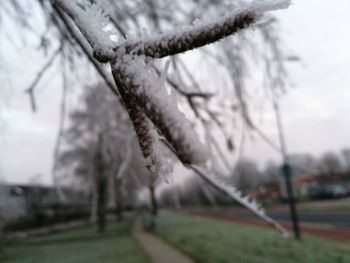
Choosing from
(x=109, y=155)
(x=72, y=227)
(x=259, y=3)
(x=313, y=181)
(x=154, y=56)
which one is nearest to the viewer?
(x=259, y=3)

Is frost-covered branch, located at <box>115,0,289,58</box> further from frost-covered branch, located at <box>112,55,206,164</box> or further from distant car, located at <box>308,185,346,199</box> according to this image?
distant car, located at <box>308,185,346,199</box>

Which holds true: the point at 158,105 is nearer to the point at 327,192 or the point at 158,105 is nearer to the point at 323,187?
the point at 327,192

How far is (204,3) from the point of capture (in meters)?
5.30

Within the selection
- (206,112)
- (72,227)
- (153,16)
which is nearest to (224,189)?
(206,112)

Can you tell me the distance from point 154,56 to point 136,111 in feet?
0.61

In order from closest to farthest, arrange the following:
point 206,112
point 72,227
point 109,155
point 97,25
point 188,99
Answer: point 97,25 < point 188,99 < point 206,112 < point 109,155 < point 72,227

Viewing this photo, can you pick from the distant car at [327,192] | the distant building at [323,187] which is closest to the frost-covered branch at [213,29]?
the distant building at [323,187]

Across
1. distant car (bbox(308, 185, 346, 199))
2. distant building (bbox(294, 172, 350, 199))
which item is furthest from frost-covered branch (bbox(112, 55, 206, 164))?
distant car (bbox(308, 185, 346, 199))

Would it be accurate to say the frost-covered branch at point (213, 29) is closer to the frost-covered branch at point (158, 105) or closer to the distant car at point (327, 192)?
the frost-covered branch at point (158, 105)

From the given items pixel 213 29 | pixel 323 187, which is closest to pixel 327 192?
pixel 323 187

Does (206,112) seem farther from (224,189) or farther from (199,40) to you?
(199,40)

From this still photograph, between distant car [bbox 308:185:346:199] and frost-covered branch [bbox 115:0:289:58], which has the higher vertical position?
distant car [bbox 308:185:346:199]

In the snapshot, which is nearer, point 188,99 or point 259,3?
point 259,3

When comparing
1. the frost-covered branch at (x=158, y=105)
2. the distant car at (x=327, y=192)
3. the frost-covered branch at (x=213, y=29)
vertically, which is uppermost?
the distant car at (x=327, y=192)
